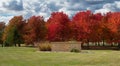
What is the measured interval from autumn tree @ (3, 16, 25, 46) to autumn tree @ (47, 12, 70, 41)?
17.1m

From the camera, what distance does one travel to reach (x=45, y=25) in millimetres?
78000

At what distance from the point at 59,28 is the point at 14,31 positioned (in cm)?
2210

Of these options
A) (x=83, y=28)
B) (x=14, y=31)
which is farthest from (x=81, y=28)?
(x=14, y=31)

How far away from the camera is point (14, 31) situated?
86125 millimetres

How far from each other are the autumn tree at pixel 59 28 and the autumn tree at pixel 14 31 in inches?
673

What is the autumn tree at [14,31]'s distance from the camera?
279ft

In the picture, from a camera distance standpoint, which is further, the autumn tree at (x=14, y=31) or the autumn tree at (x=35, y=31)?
the autumn tree at (x=14, y=31)

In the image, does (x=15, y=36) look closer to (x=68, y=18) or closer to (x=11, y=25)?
(x=11, y=25)

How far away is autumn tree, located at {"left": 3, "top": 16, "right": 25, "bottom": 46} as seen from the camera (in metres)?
85.1

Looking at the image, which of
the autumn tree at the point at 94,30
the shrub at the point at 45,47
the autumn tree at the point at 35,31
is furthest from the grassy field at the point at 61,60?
the autumn tree at the point at 35,31

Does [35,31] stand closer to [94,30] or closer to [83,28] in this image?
[83,28]

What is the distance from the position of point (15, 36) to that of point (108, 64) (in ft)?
216

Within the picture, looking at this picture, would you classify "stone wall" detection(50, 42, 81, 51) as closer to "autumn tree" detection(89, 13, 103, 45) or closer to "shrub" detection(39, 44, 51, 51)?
"shrub" detection(39, 44, 51, 51)

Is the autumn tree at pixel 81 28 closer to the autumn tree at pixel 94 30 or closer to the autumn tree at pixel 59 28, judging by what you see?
the autumn tree at pixel 94 30
